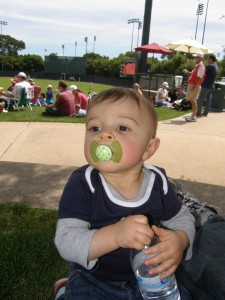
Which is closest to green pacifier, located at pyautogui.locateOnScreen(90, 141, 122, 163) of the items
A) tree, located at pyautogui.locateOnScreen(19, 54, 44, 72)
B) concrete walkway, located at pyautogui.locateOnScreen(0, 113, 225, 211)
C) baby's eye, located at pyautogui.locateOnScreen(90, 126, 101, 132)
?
baby's eye, located at pyautogui.locateOnScreen(90, 126, 101, 132)

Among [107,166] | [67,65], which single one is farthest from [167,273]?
[67,65]

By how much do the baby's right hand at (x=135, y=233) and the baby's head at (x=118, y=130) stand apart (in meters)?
0.31

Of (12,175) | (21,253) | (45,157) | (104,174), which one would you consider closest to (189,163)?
(45,157)

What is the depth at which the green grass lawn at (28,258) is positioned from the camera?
8.20 ft

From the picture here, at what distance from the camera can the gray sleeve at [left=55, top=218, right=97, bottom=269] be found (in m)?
1.60

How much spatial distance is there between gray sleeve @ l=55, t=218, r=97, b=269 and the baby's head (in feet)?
0.95

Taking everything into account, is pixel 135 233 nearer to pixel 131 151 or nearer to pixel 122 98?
pixel 131 151

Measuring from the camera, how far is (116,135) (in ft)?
5.53

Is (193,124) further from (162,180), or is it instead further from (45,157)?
(162,180)

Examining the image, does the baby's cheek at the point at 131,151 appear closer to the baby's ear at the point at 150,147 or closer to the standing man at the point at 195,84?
the baby's ear at the point at 150,147

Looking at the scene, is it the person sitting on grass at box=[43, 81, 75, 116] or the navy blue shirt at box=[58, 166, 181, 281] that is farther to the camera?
the person sitting on grass at box=[43, 81, 75, 116]

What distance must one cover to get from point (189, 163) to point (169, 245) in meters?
4.45

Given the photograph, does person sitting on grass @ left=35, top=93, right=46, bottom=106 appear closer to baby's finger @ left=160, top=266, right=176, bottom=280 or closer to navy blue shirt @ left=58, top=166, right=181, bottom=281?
navy blue shirt @ left=58, top=166, right=181, bottom=281

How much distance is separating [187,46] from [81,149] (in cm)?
1379
